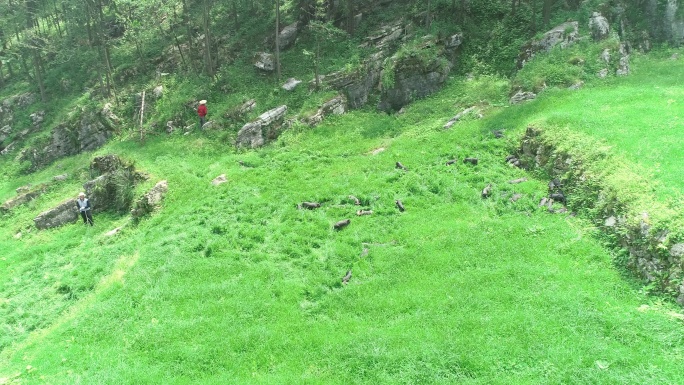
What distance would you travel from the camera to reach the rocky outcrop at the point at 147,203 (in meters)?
21.6

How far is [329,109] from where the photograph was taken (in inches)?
1101

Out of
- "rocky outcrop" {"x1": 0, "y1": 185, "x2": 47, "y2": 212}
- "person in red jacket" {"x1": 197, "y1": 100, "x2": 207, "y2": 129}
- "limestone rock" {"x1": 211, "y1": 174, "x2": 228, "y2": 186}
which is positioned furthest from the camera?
"rocky outcrop" {"x1": 0, "y1": 185, "x2": 47, "y2": 212}

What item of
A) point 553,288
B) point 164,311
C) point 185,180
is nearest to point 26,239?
point 185,180

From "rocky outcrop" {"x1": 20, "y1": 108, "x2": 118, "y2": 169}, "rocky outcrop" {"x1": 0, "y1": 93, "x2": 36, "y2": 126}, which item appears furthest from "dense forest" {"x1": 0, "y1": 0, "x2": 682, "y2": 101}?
"rocky outcrop" {"x1": 20, "y1": 108, "x2": 118, "y2": 169}

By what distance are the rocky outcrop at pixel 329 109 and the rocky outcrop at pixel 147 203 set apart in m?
9.99

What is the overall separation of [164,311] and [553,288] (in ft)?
37.3

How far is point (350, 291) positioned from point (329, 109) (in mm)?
17318

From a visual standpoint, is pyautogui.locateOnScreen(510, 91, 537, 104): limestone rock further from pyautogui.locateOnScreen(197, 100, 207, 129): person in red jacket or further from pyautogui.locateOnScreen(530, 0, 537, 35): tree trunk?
pyautogui.locateOnScreen(197, 100, 207, 129): person in red jacket

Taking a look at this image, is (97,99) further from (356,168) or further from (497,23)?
(497,23)

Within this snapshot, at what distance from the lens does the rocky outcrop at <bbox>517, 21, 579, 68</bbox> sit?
2614cm

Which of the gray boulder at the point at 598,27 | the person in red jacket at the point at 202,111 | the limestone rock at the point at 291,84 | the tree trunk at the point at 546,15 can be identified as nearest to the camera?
the gray boulder at the point at 598,27

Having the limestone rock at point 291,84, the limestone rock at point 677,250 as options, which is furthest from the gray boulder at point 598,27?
the limestone rock at point 677,250

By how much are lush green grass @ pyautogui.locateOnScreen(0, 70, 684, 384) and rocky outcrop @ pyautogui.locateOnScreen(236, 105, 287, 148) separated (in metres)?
5.48

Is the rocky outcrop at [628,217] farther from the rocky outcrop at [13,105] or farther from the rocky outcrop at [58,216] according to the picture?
the rocky outcrop at [13,105]
